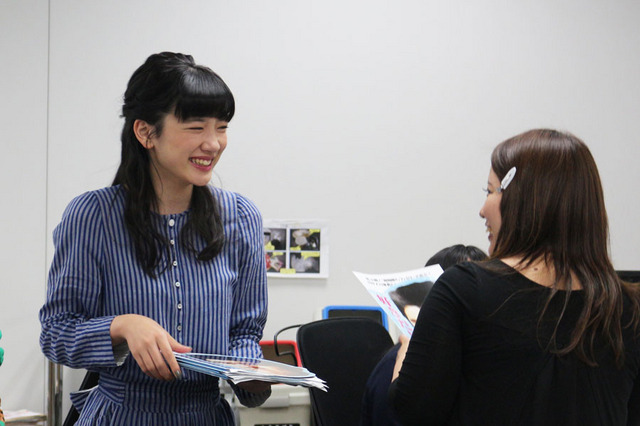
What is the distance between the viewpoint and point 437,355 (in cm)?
117

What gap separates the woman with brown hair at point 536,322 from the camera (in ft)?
3.76

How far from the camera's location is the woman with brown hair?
3.76ft

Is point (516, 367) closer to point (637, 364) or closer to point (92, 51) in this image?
point (637, 364)

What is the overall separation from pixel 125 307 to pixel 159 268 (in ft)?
0.30

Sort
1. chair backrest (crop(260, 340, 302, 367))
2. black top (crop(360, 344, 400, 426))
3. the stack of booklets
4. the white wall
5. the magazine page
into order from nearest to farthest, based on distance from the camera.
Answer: the stack of booklets → the magazine page → black top (crop(360, 344, 400, 426)) → chair backrest (crop(260, 340, 302, 367)) → the white wall

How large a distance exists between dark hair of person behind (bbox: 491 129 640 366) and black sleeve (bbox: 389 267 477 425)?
0.13 meters

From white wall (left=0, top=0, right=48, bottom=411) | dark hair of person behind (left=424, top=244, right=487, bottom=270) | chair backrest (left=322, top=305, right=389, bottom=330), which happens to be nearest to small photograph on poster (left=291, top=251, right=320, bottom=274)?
chair backrest (left=322, top=305, right=389, bottom=330)

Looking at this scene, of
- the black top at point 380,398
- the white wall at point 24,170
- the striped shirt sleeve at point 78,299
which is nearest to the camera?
the striped shirt sleeve at point 78,299

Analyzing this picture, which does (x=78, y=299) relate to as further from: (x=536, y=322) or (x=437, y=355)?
(x=536, y=322)

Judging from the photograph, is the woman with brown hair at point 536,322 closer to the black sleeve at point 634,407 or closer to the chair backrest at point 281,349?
the black sleeve at point 634,407

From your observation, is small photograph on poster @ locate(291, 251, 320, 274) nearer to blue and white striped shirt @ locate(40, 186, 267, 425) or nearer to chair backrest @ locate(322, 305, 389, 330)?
chair backrest @ locate(322, 305, 389, 330)

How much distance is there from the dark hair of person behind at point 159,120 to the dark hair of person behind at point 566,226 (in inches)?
21.2

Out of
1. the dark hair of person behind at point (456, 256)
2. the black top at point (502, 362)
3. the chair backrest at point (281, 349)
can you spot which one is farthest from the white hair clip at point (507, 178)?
the chair backrest at point (281, 349)

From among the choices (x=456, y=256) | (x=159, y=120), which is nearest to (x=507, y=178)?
(x=159, y=120)
